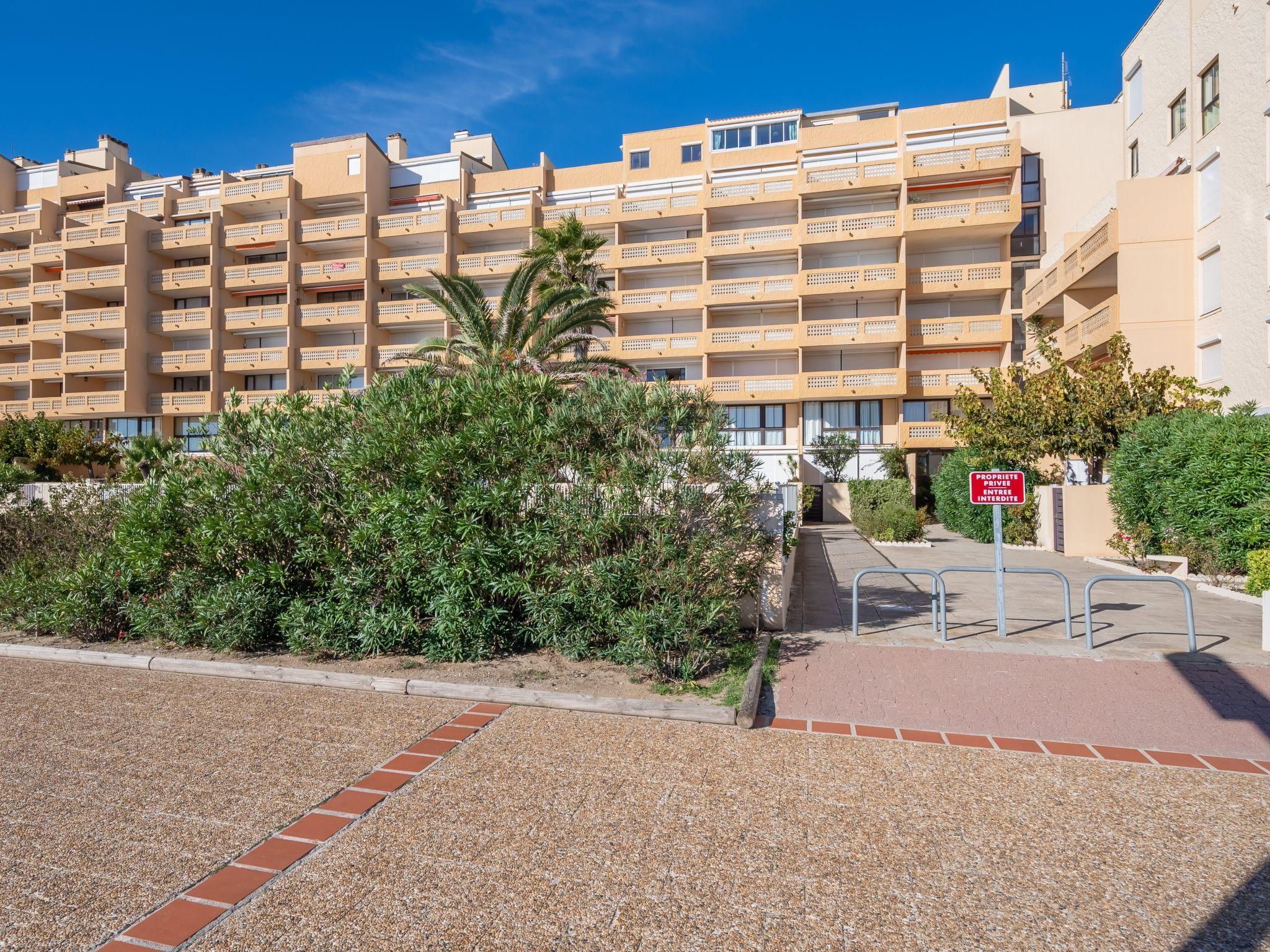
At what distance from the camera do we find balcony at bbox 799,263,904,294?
107 ft

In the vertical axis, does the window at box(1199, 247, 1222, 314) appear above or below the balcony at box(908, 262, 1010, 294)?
below

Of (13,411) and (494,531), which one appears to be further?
(13,411)

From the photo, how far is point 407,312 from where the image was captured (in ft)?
127

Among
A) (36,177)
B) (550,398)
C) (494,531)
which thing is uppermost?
(36,177)

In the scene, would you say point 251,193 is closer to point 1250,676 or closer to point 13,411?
point 13,411

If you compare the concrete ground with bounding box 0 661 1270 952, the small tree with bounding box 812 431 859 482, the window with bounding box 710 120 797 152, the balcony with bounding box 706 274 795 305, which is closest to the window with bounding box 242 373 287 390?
the balcony with bounding box 706 274 795 305

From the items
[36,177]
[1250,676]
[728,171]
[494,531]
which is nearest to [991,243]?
[728,171]

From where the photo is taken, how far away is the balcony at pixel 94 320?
1565 inches

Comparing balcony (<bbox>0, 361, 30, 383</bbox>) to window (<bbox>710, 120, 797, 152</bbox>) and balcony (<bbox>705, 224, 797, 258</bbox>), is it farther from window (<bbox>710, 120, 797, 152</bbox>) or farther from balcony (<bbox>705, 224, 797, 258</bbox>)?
window (<bbox>710, 120, 797, 152</bbox>)

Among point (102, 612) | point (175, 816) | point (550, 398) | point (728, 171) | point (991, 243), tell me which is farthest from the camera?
point (728, 171)

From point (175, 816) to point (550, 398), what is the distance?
15.2 feet

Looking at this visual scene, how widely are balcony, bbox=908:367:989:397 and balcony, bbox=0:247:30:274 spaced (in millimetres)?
50562

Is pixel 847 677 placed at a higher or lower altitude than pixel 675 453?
lower

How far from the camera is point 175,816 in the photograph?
3842mm
